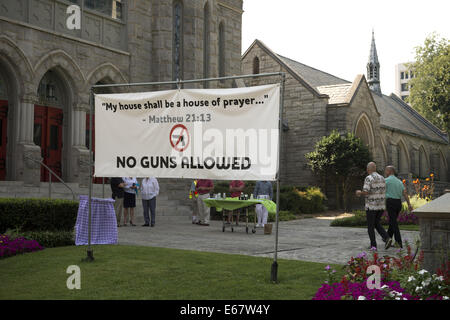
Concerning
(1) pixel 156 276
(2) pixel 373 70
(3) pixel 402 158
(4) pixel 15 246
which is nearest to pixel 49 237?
(4) pixel 15 246

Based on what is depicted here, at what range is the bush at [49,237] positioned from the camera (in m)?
10.6

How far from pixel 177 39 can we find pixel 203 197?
34.4ft

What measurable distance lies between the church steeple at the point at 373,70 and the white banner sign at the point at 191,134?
55983mm

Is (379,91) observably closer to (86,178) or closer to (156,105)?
(86,178)

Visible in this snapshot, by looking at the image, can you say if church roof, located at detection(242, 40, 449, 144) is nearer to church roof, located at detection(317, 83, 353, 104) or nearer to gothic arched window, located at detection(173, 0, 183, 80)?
church roof, located at detection(317, 83, 353, 104)

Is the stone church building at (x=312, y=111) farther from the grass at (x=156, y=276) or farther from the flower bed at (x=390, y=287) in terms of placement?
the flower bed at (x=390, y=287)

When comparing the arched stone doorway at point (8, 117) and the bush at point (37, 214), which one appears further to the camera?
the arched stone doorway at point (8, 117)

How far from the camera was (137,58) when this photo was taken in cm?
2392

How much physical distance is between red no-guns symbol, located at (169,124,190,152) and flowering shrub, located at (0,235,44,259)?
4048 millimetres

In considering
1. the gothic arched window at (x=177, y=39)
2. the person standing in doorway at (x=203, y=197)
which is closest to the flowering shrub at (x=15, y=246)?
the person standing in doorway at (x=203, y=197)

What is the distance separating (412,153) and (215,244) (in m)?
41.8

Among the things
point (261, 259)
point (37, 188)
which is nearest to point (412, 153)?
point (37, 188)

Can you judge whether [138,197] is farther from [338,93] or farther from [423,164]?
[423,164]

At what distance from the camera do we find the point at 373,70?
63531 mm
